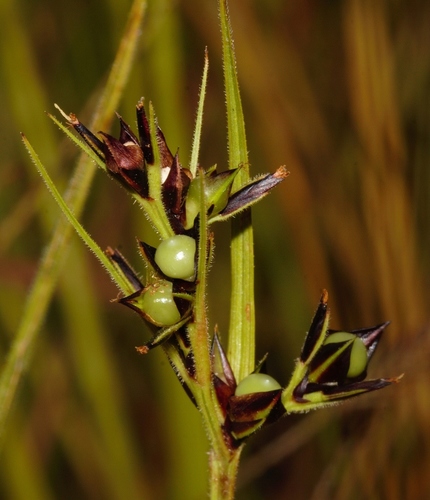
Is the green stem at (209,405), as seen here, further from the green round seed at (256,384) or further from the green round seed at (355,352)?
the green round seed at (355,352)

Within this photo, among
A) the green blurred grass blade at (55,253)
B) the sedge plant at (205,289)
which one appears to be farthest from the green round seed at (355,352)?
A: the green blurred grass blade at (55,253)

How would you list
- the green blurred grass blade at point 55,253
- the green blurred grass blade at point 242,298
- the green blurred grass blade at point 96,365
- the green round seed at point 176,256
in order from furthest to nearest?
the green blurred grass blade at point 96,365, the green blurred grass blade at point 55,253, the green blurred grass blade at point 242,298, the green round seed at point 176,256

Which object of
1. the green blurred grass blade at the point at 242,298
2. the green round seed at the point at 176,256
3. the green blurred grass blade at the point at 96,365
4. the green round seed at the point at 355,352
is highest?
the green round seed at the point at 176,256

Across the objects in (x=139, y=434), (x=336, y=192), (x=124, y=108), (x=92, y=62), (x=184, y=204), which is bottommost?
(x=139, y=434)

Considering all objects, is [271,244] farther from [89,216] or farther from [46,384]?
[46,384]

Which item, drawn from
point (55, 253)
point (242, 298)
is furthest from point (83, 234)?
point (55, 253)

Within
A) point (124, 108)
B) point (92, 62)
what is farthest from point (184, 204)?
point (92, 62)

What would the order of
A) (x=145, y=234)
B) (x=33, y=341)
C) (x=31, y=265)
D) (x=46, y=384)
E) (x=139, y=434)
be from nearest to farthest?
(x=33, y=341) < (x=145, y=234) < (x=31, y=265) < (x=46, y=384) < (x=139, y=434)

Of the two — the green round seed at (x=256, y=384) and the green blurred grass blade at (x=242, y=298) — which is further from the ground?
the green blurred grass blade at (x=242, y=298)

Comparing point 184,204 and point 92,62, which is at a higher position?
point 92,62

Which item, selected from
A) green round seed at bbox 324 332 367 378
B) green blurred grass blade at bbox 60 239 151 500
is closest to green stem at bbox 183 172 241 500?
green round seed at bbox 324 332 367 378
